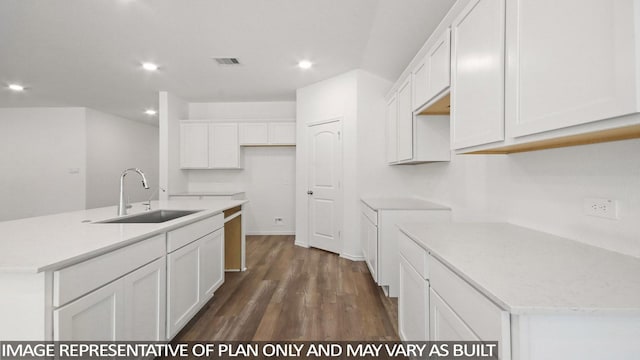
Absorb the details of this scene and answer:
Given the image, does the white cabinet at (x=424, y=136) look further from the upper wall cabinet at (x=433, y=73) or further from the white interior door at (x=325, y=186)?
the white interior door at (x=325, y=186)

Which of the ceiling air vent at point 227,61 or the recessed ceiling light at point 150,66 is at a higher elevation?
the ceiling air vent at point 227,61

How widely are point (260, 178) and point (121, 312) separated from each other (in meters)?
4.09

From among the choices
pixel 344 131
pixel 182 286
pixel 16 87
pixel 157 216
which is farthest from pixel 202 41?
pixel 16 87

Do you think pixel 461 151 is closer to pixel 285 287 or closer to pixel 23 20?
pixel 285 287

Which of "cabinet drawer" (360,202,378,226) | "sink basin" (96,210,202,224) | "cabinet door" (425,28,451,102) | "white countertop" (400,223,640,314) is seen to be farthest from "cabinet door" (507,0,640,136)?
"sink basin" (96,210,202,224)

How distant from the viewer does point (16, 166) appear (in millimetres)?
5895

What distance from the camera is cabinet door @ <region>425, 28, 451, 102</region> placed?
1.83 meters

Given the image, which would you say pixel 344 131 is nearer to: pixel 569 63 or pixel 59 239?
pixel 569 63

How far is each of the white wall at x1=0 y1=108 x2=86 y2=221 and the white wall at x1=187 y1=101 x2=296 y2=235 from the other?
286 cm

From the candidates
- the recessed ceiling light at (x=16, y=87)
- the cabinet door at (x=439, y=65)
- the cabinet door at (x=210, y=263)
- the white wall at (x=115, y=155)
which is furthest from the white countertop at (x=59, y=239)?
the white wall at (x=115, y=155)

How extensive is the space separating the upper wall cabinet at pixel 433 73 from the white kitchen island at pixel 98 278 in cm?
203

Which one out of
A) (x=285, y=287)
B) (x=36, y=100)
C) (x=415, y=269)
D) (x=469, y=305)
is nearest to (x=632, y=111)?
(x=469, y=305)

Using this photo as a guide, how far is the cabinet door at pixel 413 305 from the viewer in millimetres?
1377

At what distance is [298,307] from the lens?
2.44m
